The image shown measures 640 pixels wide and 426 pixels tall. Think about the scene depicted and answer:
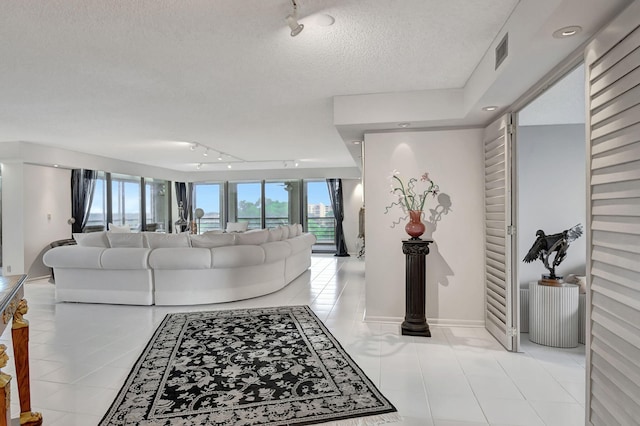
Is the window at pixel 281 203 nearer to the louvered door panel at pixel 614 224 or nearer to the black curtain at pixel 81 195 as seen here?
the black curtain at pixel 81 195

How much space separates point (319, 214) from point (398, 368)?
811 centimetres

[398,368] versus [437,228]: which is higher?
[437,228]

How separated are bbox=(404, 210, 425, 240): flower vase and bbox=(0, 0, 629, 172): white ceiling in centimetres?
98

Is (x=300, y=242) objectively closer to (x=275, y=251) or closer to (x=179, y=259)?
(x=275, y=251)

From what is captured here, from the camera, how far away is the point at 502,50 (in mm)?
2404

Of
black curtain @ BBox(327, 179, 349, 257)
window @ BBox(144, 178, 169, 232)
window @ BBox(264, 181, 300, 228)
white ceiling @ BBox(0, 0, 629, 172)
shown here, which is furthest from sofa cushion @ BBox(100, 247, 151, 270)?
window @ BBox(264, 181, 300, 228)

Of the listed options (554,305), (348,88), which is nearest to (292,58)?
(348,88)

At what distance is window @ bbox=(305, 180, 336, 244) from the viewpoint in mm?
10820

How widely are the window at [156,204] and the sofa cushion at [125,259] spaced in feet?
15.6

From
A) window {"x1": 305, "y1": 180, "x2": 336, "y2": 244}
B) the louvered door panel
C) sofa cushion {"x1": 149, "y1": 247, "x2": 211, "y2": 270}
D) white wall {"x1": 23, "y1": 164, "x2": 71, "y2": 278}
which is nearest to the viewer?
the louvered door panel

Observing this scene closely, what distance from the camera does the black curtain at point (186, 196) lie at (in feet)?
36.9

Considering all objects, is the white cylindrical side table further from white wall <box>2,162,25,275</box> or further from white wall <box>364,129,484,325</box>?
white wall <box>2,162,25,275</box>

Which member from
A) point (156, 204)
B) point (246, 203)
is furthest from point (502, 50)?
point (156, 204)

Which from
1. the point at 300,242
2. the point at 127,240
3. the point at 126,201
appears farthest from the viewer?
the point at 126,201
